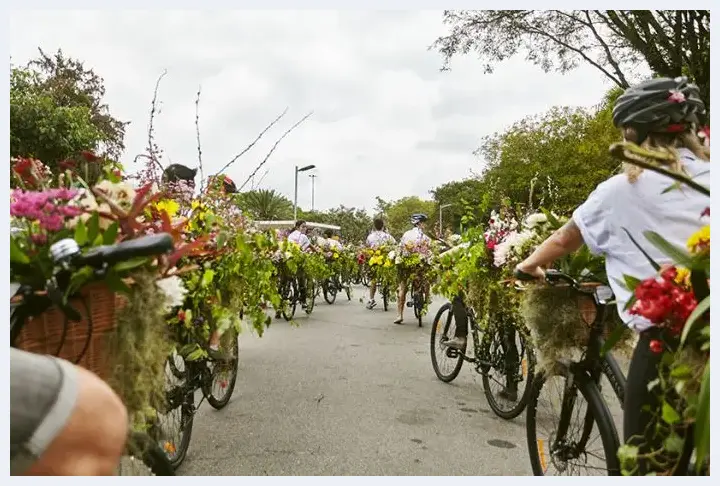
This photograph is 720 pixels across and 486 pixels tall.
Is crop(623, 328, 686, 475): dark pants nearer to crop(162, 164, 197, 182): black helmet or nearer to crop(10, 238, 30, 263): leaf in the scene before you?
crop(10, 238, 30, 263): leaf

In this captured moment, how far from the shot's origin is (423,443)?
14.9 ft

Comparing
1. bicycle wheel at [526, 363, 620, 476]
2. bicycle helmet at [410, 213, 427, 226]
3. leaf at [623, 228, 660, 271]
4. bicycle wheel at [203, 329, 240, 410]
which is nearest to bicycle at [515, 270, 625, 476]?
bicycle wheel at [526, 363, 620, 476]

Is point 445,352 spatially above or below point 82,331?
below

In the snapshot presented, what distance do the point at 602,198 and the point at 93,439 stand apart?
186 centimetres

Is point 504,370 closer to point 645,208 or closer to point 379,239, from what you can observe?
point 645,208

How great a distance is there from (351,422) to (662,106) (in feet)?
11.4

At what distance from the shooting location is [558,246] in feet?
8.96

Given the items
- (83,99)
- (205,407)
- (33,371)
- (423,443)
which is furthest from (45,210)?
(83,99)

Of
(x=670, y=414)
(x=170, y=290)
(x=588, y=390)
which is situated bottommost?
(x=588, y=390)

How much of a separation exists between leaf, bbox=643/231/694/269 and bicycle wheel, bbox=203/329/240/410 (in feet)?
9.57

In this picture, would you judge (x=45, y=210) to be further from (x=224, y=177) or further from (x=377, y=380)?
(x=377, y=380)

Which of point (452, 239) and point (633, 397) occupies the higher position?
point (452, 239)

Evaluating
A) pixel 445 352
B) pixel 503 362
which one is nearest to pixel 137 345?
pixel 503 362

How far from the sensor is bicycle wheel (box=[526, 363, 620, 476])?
2.67 m
